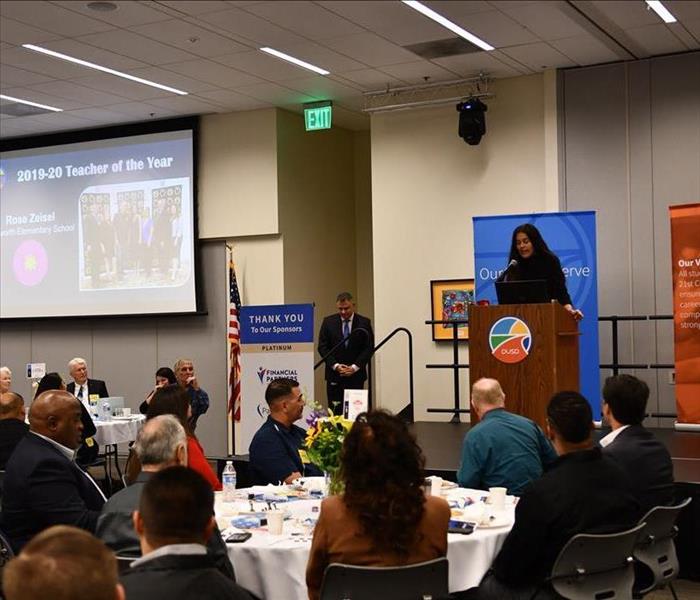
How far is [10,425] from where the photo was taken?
240 inches

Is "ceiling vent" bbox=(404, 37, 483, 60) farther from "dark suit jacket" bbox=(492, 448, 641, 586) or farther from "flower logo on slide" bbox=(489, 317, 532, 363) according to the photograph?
"dark suit jacket" bbox=(492, 448, 641, 586)

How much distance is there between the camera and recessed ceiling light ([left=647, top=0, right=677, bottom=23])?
784cm

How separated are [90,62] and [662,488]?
6.80 metres

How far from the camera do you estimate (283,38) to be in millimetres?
8594

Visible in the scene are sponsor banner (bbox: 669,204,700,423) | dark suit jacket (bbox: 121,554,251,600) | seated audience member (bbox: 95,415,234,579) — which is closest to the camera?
dark suit jacket (bbox: 121,554,251,600)

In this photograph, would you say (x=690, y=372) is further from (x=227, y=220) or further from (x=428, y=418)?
(x=227, y=220)

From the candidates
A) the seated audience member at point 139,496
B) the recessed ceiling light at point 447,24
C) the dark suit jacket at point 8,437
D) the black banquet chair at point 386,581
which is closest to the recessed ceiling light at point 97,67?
the recessed ceiling light at point 447,24

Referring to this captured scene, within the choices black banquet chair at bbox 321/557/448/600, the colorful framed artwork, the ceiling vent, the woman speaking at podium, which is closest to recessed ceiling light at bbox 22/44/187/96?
the ceiling vent

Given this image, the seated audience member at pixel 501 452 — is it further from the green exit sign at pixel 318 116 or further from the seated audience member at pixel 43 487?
the green exit sign at pixel 318 116

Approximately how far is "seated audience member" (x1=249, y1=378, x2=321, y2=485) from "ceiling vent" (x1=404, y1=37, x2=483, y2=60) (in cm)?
425

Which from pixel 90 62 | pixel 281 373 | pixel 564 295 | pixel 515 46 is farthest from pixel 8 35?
pixel 564 295

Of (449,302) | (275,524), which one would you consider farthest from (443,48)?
(275,524)

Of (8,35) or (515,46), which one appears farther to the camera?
(515,46)

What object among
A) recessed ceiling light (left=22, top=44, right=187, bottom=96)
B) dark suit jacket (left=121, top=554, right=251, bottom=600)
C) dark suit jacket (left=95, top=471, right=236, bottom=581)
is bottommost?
dark suit jacket (left=95, top=471, right=236, bottom=581)
